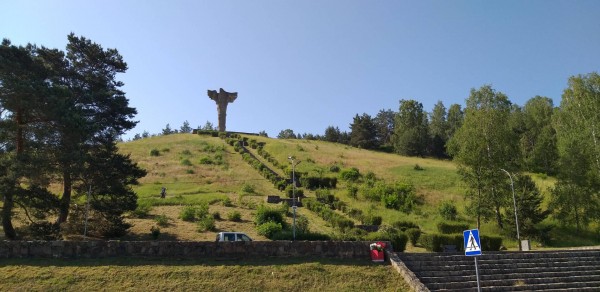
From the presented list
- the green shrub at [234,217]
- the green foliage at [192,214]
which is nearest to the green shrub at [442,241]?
the green shrub at [234,217]

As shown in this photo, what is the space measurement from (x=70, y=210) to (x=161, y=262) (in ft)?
40.1

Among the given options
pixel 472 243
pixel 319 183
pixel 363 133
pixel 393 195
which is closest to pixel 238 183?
pixel 319 183

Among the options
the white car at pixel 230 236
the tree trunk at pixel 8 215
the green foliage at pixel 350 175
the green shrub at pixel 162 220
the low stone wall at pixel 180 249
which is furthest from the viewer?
the green foliage at pixel 350 175

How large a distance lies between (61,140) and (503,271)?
22145mm

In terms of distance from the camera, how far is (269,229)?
29203mm

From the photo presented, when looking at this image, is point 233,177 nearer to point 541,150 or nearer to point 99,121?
point 99,121

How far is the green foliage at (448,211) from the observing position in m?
39.2

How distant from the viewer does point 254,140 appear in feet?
268

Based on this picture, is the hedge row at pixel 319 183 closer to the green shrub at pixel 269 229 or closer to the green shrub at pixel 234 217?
the green shrub at pixel 234 217

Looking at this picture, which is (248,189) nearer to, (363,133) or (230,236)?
(230,236)

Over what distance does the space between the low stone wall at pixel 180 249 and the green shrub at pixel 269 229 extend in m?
8.92

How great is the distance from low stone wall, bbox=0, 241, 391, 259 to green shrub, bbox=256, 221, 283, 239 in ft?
29.3

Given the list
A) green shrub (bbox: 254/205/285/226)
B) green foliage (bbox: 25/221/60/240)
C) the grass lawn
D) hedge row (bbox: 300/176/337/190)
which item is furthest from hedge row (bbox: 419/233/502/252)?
hedge row (bbox: 300/176/337/190)

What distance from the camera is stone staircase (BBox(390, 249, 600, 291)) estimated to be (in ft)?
61.2
